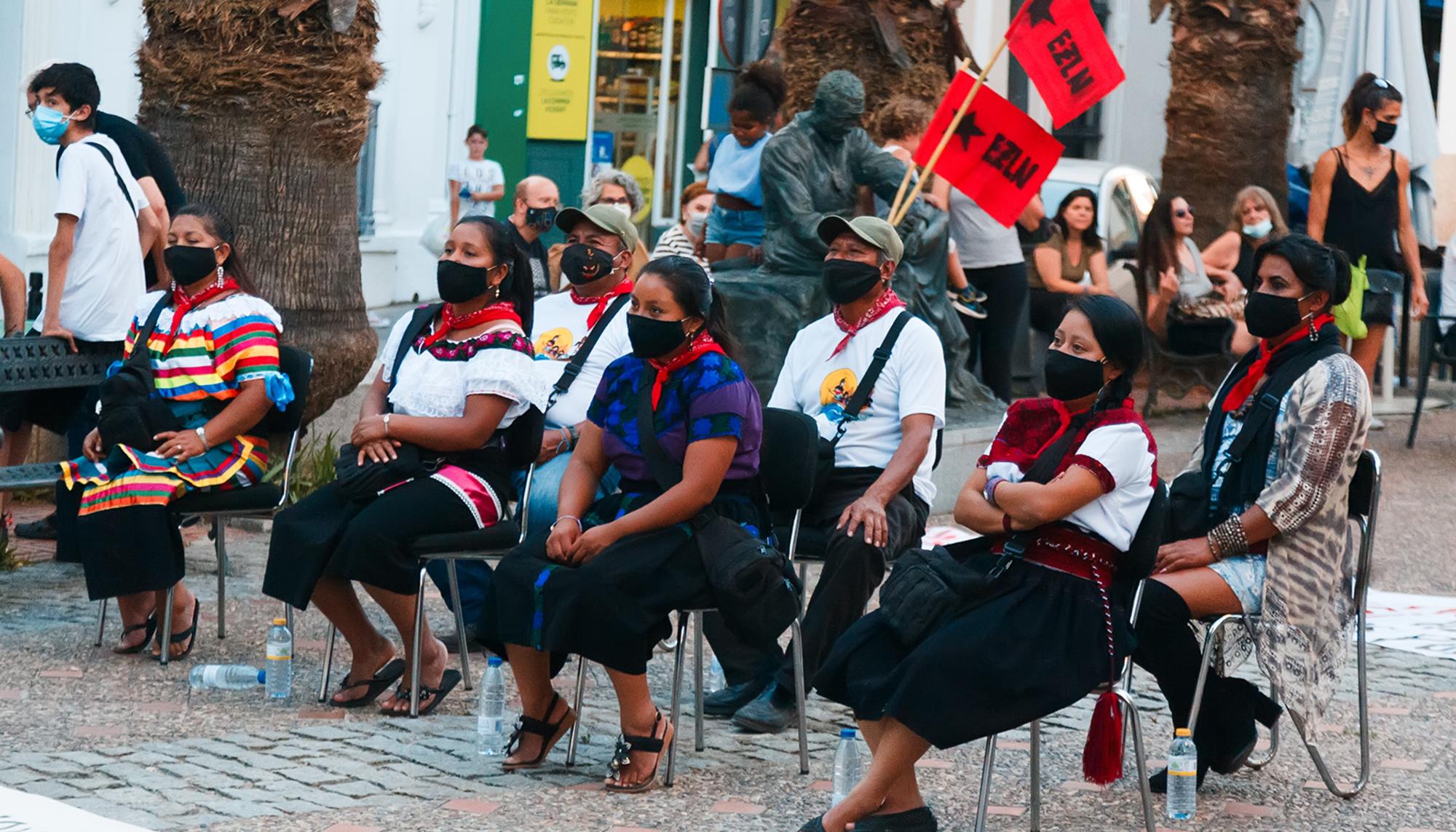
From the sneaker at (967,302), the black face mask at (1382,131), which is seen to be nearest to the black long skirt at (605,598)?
the sneaker at (967,302)

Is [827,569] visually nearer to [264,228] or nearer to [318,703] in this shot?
[318,703]

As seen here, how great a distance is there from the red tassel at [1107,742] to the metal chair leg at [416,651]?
2.11 metres

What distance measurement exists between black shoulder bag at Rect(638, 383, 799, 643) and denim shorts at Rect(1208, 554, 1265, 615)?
3.74 ft

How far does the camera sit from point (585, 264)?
6.87 metres

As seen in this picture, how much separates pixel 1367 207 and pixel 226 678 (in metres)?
7.56

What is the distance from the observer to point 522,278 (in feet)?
21.2

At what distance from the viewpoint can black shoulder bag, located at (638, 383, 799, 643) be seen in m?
5.32

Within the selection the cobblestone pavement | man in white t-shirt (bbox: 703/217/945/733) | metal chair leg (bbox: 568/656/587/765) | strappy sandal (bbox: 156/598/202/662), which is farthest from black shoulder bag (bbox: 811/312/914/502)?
strappy sandal (bbox: 156/598/202/662)

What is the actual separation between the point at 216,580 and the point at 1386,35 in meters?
10.5

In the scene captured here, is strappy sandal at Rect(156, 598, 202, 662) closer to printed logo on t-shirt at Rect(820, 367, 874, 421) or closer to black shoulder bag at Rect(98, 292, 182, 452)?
black shoulder bag at Rect(98, 292, 182, 452)

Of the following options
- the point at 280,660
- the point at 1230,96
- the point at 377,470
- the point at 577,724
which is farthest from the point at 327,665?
the point at 1230,96

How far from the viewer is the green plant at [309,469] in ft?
29.4

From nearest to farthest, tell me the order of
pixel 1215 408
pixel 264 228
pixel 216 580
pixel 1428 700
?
1. pixel 1215 408
2. pixel 1428 700
3. pixel 216 580
4. pixel 264 228

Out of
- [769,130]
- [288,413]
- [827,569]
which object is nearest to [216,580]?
[288,413]
